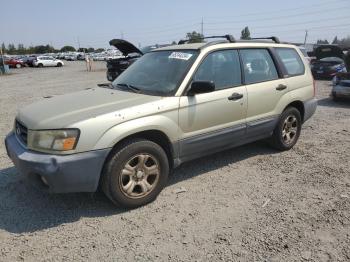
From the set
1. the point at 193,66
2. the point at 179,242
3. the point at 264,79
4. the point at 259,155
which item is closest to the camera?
the point at 179,242

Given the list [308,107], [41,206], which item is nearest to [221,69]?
[308,107]

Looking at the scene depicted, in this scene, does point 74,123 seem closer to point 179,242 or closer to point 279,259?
point 179,242

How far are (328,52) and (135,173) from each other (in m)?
17.6

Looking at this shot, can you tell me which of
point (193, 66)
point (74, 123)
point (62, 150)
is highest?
point (193, 66)

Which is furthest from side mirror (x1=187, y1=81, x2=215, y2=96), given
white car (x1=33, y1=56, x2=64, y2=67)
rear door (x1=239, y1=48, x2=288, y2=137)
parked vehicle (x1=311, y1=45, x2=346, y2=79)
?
white car (x1=33, y1=56, x2=64, y2=67)

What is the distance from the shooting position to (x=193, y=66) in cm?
437

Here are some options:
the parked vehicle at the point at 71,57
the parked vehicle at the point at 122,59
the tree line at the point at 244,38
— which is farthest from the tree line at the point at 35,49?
the parked vehicle at the point at 122,59

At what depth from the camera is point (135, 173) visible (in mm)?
3910

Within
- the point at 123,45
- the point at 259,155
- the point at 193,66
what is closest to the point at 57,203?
the point at 193,66

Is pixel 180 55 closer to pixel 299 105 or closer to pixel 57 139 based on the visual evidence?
pixel 57 139

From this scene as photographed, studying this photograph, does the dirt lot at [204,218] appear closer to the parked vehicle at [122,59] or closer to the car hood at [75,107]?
the car hood at [75,107]

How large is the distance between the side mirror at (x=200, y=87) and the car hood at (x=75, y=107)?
17.7 inches

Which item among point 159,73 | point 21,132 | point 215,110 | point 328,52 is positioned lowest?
point 21,132

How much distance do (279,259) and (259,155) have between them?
2.78 meters
